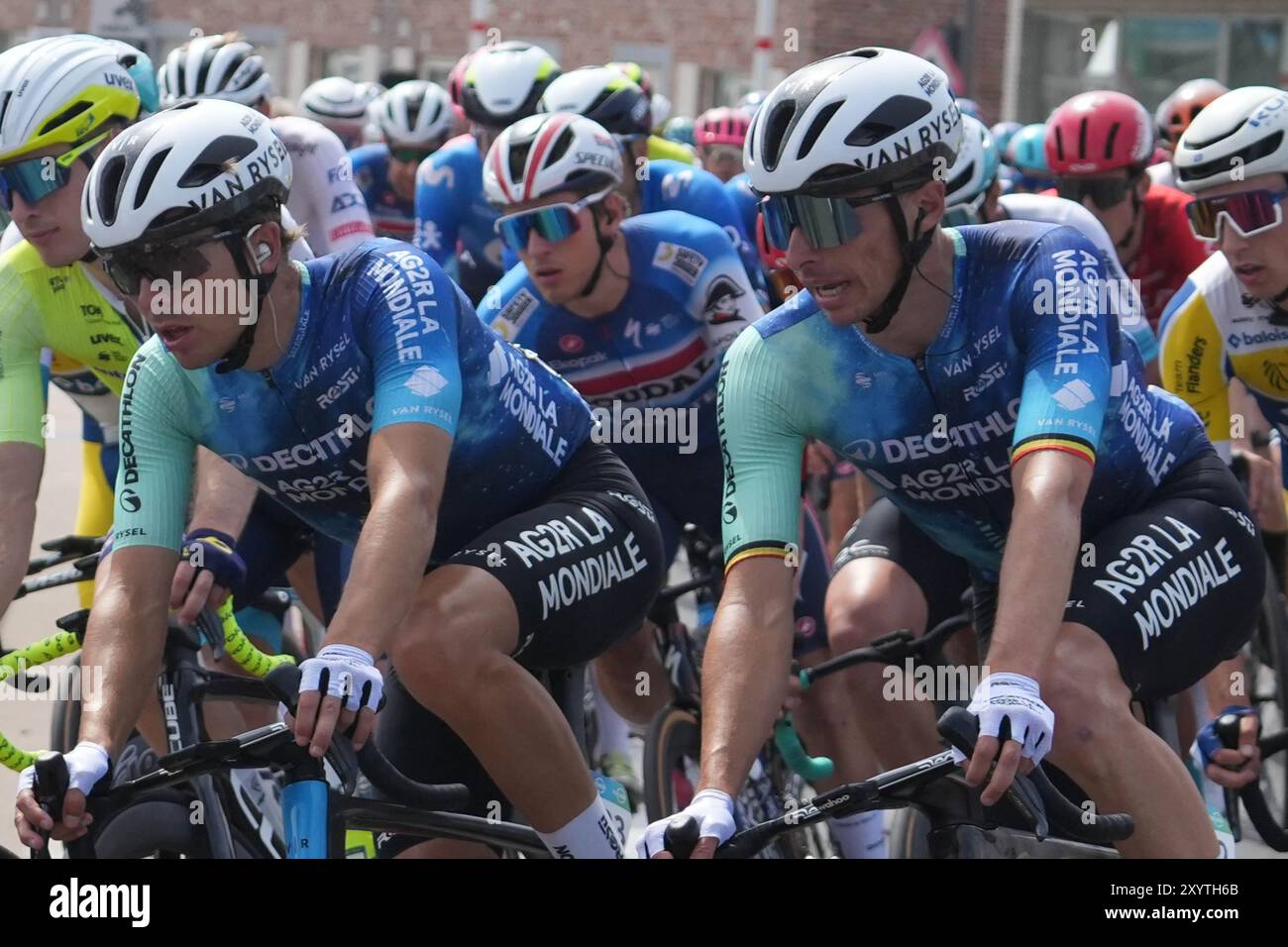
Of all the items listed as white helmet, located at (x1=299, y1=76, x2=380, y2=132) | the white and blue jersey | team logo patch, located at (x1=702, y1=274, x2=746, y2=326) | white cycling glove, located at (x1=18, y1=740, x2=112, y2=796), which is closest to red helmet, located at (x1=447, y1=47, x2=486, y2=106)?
the white and blue jersey

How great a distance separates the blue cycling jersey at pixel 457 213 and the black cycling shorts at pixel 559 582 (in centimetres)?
393

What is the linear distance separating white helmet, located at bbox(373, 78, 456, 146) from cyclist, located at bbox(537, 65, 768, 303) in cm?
302

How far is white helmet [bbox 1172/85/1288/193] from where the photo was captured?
5.41 m

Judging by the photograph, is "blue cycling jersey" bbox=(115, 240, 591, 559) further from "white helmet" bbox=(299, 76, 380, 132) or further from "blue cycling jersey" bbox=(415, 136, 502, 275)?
"white helmet" bbox=(299, 76, 380, 132)

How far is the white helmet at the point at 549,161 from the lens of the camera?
582 cm

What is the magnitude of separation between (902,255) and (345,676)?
135cm

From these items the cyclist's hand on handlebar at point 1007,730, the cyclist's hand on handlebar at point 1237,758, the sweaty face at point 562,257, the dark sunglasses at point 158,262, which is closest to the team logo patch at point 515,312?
the sweaty face at point 562,257

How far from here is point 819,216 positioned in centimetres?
372

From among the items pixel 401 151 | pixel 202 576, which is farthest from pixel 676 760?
pixel 401 151

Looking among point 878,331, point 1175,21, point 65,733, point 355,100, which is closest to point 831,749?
point 878,331

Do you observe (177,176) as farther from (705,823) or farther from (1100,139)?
(1100,139)

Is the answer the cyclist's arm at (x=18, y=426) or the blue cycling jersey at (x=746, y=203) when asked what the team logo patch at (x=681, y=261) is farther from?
A: the blue cycling jersey at (x=746, y=203)
